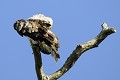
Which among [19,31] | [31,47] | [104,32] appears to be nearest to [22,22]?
[19,31]

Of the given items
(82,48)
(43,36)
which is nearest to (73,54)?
(82,48)

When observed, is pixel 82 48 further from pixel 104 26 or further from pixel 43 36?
pixel 43 36

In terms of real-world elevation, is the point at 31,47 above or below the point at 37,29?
below

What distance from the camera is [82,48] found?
7.87ft

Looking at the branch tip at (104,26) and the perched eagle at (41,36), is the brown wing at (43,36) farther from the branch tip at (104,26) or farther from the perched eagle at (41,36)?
the branch tip at (104,26)

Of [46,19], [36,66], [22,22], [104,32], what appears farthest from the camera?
[46,19]

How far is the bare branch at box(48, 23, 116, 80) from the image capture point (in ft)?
7.78

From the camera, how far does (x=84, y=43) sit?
2.46 meters

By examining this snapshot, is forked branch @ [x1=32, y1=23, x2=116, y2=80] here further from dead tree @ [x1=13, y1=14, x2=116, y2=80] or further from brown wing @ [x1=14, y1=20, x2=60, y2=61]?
brown wing @ [x1=14, y1=20, x2=60, y2=61]

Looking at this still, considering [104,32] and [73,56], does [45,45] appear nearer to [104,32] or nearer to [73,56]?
[73,56]

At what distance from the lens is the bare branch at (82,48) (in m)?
2.37

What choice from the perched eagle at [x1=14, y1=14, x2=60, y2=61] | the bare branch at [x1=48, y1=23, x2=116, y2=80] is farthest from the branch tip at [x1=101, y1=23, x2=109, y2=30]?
the perched eagle at [x1=14, y1=14, x2=60, y2=61]

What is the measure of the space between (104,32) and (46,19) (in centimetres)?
103

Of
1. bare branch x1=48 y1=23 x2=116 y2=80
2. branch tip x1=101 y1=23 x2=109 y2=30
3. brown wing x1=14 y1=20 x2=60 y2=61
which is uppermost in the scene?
brown wing x1=14 y1=20 x2=60 y2=61
